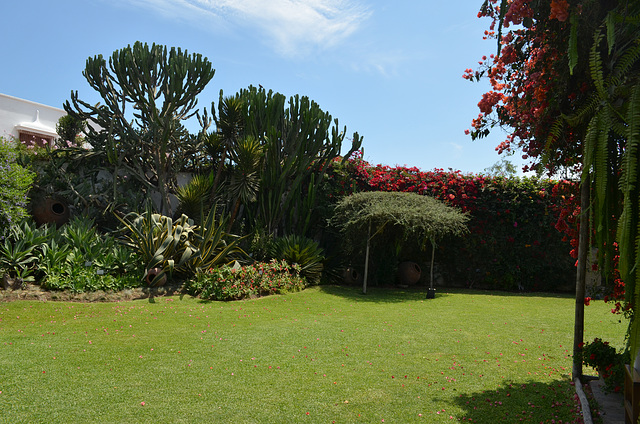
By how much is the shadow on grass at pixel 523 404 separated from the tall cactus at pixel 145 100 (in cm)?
891

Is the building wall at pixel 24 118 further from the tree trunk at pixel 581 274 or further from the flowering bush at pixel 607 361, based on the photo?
the flowering bush at pixel 607 361

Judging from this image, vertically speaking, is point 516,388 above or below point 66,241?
below

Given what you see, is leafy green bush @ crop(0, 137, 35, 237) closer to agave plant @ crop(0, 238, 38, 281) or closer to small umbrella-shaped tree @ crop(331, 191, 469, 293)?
agave plant @ crop(0, 238, 38, 281)

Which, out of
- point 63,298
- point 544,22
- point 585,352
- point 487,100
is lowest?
point 63,298

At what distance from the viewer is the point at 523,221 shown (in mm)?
11805

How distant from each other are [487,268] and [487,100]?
8.14 m

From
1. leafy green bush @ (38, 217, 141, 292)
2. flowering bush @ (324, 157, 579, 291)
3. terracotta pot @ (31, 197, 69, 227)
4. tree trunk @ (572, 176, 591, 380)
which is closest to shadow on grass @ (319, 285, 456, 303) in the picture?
flowering bush @ (324, 157, 579, 291)

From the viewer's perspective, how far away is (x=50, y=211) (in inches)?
428

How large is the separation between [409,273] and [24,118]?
16.3 metres

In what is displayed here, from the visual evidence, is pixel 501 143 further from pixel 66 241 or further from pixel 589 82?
pixel 66 241

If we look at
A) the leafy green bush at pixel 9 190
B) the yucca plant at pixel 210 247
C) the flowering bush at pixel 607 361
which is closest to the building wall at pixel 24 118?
the leafy green bush at pixel 9 190

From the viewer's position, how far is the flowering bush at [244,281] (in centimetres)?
867

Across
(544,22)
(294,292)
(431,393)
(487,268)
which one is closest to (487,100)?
(544,22)

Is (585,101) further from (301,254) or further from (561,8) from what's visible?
(301,254)
